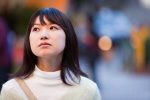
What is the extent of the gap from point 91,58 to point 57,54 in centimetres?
853

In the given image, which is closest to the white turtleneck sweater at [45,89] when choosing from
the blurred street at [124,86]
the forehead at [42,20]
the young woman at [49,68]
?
the young woman at [49,68]

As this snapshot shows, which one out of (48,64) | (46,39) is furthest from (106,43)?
(46,39)

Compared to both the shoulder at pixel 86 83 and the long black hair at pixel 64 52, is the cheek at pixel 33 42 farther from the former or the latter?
the shoulder at pixel 86 83

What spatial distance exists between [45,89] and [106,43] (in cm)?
1167

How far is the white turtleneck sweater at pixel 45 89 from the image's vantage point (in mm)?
4270

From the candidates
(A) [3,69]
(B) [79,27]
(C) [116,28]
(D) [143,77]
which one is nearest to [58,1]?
(B) [79,27]

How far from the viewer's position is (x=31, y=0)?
2056 cm

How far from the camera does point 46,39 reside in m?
4.26

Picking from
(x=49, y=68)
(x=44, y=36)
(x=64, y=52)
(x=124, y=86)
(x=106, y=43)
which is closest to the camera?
(x=44, y=36)

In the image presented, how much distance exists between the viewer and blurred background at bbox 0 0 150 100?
12947 millimetres

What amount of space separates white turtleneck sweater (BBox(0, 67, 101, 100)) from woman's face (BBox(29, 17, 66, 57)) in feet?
0.48

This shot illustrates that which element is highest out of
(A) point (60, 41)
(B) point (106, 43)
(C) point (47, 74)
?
(A) point (60, 41)

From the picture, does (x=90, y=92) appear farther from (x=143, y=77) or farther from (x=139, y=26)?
(x=139, y=26)

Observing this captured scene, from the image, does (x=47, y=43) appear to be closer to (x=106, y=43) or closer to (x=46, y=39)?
(x=46, y=39)
